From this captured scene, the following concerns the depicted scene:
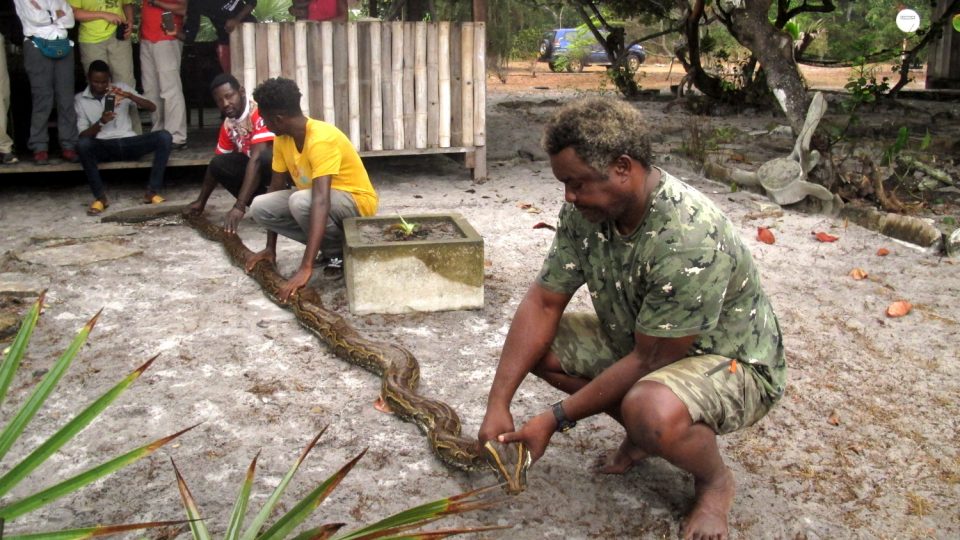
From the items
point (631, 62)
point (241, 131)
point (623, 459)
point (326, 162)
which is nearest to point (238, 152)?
point (241, 131)

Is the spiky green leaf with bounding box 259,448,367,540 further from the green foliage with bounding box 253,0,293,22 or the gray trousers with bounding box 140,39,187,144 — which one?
the green foliage with bounding box 253,0,293,22

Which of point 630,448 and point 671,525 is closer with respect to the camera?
point 671,525

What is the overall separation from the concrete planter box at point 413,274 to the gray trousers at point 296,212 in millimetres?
474

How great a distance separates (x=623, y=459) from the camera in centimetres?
373

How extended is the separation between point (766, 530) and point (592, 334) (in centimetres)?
101

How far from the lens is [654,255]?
3.01 m

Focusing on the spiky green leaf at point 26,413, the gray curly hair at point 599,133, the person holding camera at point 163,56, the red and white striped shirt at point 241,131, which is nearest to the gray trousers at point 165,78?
the person holding camera at point 163,56

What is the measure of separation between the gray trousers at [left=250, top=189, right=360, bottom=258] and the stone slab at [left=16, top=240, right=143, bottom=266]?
1.40 m

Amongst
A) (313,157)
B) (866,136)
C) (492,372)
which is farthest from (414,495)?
(866,136)

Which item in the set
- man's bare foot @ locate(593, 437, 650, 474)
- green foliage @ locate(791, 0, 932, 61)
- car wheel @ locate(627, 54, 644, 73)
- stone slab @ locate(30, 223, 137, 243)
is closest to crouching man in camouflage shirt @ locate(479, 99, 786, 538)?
man's bare foot @ locate(593, 437, 650, 474)

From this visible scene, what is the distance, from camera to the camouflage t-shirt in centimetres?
297

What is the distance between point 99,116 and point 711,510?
7679 millimetres

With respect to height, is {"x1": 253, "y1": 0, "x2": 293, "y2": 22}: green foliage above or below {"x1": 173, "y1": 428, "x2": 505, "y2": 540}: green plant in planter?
above

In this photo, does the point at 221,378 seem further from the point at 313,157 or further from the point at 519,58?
the point at 519,58
